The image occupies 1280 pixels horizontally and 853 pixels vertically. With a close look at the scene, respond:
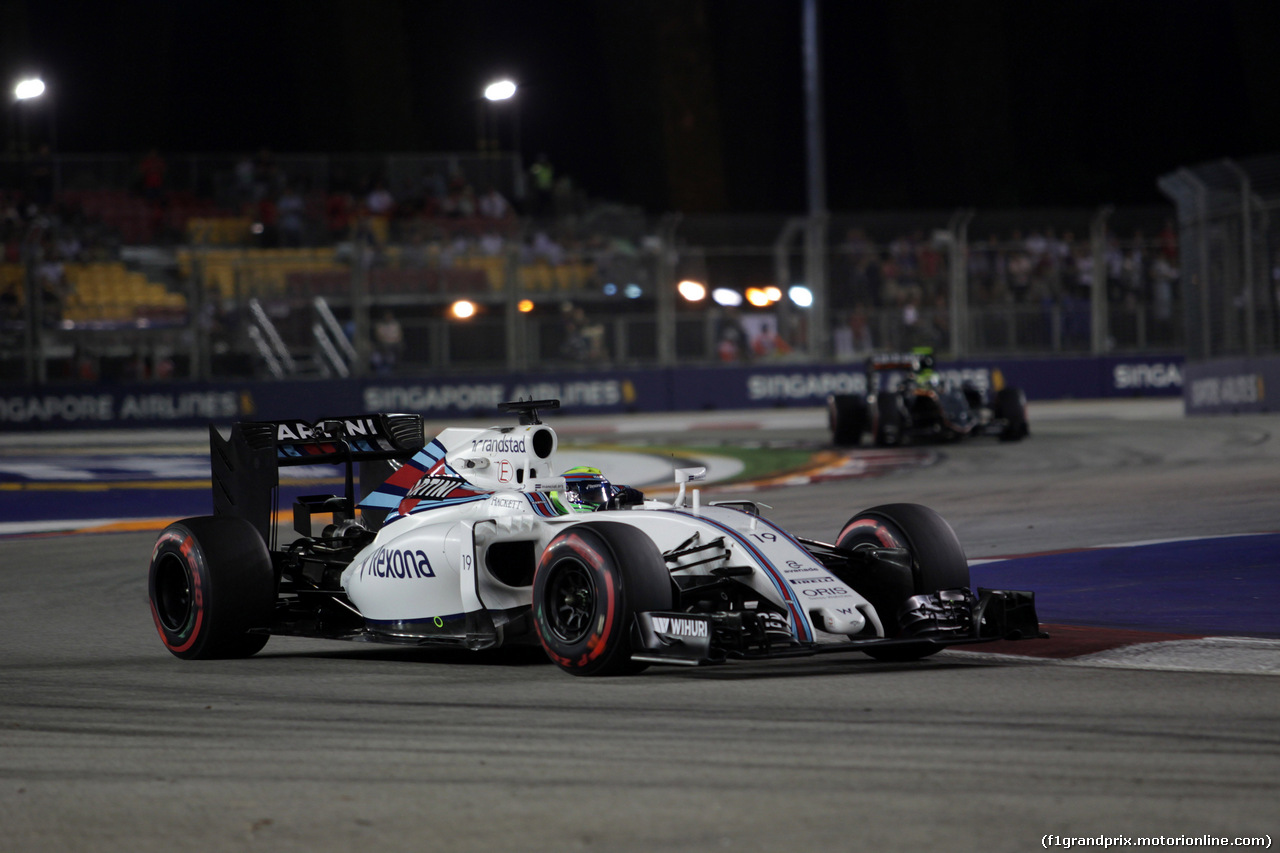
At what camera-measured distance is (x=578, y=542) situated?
6.88 meters

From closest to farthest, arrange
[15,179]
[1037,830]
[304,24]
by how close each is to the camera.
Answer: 1. [1037,830]
2. [15,179]
3. [304,24]

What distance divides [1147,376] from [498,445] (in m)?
26.1

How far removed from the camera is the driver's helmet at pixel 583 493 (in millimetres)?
7746

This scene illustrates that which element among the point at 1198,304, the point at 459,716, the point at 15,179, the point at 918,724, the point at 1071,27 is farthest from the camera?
the point at 1071,27

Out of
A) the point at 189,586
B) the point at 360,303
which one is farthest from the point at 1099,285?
the point at 189,586

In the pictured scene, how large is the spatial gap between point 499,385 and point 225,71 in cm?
1896

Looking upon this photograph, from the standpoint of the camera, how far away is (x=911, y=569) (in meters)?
7.33

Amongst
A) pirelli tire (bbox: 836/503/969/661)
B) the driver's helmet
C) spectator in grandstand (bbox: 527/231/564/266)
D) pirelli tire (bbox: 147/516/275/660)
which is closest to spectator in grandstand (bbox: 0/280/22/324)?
spectator in grandstand (bbox: 527/231/564/266)

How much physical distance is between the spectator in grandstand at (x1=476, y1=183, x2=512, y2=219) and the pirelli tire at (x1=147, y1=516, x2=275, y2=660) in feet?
80.7

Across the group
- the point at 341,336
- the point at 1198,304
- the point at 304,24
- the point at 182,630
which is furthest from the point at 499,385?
the point at 182,630

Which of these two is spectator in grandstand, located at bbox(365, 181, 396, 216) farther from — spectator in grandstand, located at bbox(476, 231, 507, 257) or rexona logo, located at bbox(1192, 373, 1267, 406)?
rexona logo, located at bbox(1192, 373, 1267, 406)

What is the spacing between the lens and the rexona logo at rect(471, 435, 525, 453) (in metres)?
7.84

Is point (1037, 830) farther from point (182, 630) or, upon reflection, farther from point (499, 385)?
point (499, 385)

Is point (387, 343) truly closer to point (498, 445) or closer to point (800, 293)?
point (800, 293)
